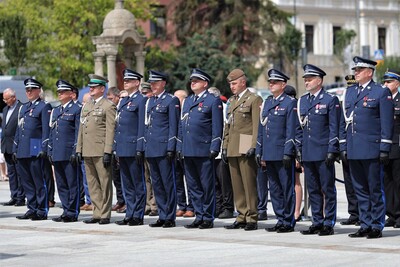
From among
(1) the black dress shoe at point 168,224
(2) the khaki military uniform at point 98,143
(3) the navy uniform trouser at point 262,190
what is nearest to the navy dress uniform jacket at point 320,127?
(1) the black dress shoe at point 168,224

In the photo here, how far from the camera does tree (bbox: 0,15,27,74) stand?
46125mm

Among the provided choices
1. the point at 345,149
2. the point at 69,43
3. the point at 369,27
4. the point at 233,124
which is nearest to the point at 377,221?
the point at 345,149

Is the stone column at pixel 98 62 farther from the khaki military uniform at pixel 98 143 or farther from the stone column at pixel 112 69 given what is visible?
the khaki military uniform at pixel 98 143

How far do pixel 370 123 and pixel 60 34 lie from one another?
3549 cm

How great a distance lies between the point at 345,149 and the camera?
14031 mm

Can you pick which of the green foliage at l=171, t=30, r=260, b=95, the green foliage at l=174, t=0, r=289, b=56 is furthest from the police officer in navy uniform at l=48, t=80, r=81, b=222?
the green foliage at l=174, t=0, r=289, b=56

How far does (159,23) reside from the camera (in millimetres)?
67375

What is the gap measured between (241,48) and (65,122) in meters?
39.3

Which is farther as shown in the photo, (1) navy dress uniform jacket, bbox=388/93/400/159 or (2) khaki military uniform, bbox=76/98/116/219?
(2) khaki military uniform, bbox=76/98/116/219

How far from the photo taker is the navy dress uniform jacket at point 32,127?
57.2ft

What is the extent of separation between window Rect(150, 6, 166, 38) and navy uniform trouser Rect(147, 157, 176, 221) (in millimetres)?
41456

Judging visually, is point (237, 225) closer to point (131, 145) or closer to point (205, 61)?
point (131, 145)

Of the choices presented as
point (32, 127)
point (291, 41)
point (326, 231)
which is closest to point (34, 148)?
point (32, 127)

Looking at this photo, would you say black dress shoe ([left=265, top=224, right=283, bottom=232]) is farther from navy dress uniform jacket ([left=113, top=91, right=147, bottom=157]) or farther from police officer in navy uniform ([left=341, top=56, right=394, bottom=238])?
navy dress uniform jacket ([left=113, top=91, right=147, bottom=157])
